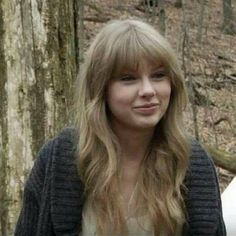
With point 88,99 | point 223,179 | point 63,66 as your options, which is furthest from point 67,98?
point 223,179

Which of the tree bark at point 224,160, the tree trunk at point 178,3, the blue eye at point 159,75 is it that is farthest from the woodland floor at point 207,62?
the blue eye at point 159,75

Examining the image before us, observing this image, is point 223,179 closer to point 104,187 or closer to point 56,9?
point 56,9

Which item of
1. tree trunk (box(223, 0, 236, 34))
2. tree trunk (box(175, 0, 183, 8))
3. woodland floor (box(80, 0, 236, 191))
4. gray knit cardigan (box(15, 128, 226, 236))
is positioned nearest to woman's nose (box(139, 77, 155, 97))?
gray knit cardigan (box(15, 128, 226, 236))

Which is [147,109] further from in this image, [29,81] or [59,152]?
[29,81]

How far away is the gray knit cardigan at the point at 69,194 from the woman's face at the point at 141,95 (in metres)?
0.28

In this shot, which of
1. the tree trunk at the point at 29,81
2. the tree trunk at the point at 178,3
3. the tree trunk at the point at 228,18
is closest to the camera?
the tree trunk at the point at 29,81

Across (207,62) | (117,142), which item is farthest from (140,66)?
(207,62)

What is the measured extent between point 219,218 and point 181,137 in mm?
371

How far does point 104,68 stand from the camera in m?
2.92

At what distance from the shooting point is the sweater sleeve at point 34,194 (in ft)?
10.3

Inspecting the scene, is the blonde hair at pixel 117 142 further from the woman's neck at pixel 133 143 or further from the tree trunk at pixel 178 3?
the tree trunk at pixel 178 3

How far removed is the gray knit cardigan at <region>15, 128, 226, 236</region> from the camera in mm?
3068

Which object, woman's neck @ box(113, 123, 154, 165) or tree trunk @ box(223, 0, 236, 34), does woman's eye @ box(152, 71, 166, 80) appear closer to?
woman's neck @ box(113, 123, 154, 165)

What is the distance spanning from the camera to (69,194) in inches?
121
